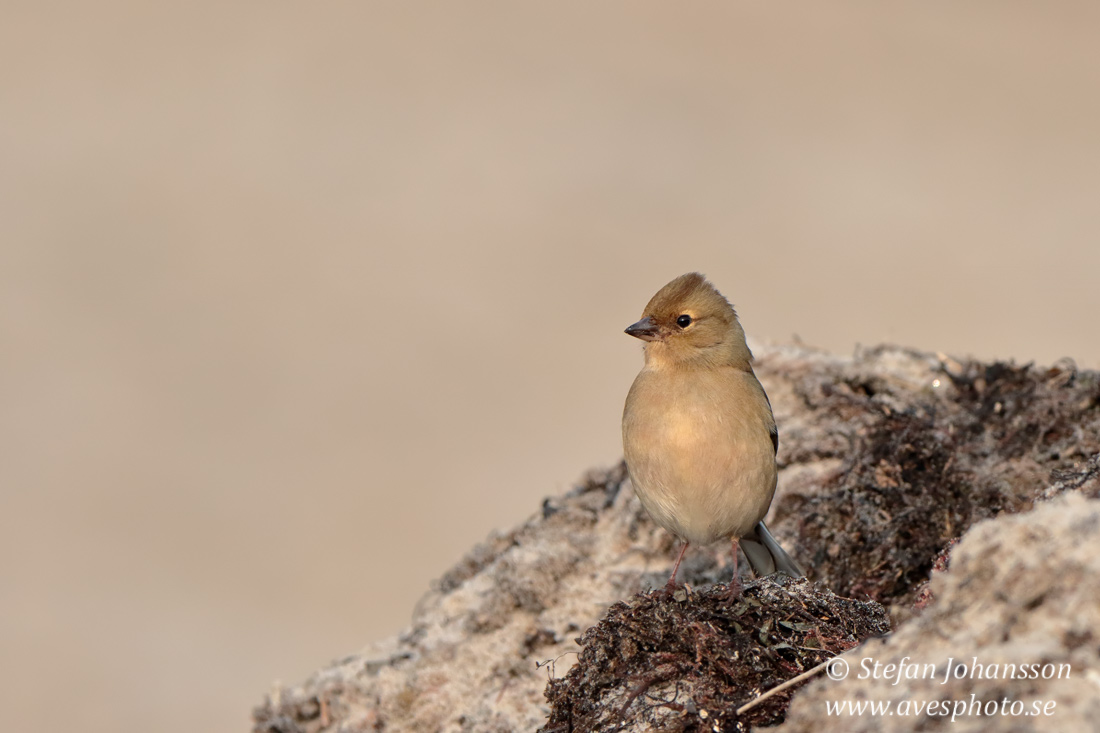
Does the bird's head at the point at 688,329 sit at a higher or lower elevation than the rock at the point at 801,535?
higher

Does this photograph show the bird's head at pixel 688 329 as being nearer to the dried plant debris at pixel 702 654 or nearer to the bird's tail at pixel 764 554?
the bird's tail at pixel 764 554

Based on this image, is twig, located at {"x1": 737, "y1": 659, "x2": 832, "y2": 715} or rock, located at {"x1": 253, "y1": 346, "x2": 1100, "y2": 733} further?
rock, located at {"x1": 253, "y1": 346, "x2": 1100, "y2": 733}

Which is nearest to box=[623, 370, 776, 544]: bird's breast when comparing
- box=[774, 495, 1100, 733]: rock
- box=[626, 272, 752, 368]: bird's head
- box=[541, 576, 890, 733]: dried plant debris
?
box=[626, 272, 752, 368]: bird's head

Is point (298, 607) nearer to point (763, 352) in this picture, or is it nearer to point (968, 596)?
point (763, 352)

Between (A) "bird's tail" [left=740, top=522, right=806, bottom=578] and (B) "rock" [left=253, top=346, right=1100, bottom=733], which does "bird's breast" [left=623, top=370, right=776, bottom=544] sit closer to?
(A) "bird's tail" [left=740, top=522, right=806, bottom=578]

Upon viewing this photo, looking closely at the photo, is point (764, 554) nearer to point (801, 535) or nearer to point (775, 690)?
point (801, 535)

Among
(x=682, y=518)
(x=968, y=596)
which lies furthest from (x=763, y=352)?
(x=968, y=596)

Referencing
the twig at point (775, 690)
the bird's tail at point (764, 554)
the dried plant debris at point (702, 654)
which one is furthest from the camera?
the bird's tail at point (764, 554)

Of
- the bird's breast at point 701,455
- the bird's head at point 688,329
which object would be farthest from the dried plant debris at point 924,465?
the bird's head at point 688,329
